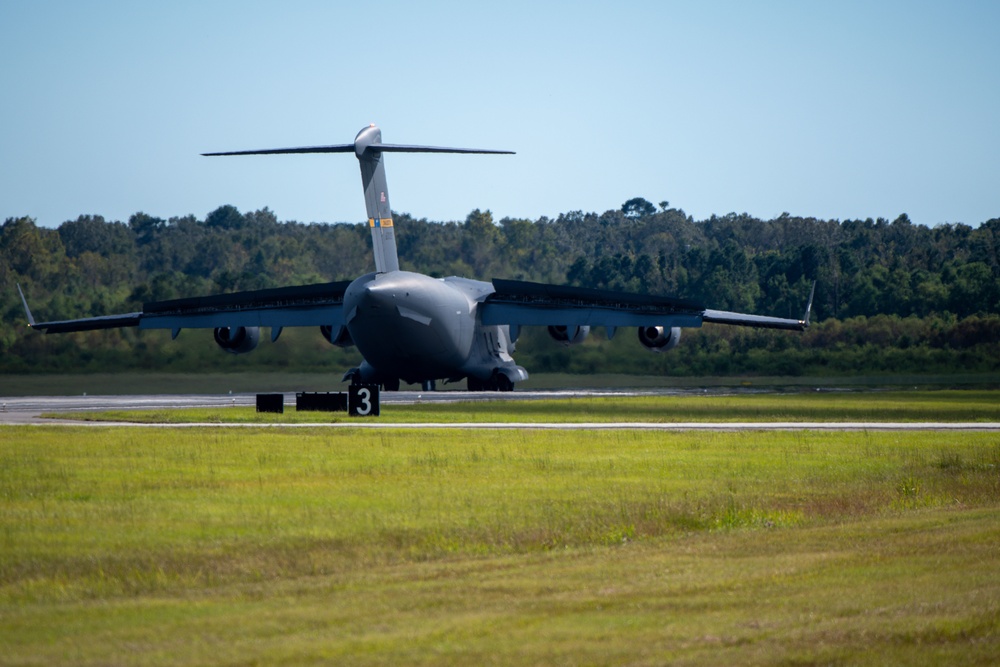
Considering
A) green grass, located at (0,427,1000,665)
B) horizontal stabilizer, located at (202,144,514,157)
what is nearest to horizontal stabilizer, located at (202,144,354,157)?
horizontal stabilizer, located at (202,144,514,157)

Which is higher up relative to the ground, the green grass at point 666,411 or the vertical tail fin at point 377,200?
the vertical tail fin at point 377,200

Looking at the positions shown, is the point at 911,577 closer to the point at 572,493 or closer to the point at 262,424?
the point at 572,493

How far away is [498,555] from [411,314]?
1432 inches

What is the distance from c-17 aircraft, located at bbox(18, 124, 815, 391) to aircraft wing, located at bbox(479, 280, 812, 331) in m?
0.05

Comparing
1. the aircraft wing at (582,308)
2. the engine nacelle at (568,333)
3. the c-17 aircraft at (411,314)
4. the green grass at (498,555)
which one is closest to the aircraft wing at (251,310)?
the c-17 aircraft at (411,314)

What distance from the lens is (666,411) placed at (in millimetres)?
43281

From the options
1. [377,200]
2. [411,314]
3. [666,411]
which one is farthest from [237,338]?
[666,411]

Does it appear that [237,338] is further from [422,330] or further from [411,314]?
[411,314]

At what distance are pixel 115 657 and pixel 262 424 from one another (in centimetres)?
2632

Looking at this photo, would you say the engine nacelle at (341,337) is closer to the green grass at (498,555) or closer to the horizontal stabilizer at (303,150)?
the horizontal stabilizer at (303,150)

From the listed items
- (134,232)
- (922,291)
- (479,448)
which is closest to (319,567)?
(479,448)

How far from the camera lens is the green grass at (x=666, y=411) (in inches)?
1533

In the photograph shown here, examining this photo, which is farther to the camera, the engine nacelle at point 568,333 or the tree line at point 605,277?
the tree line at point 605,277

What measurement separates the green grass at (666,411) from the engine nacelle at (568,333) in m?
10.3
